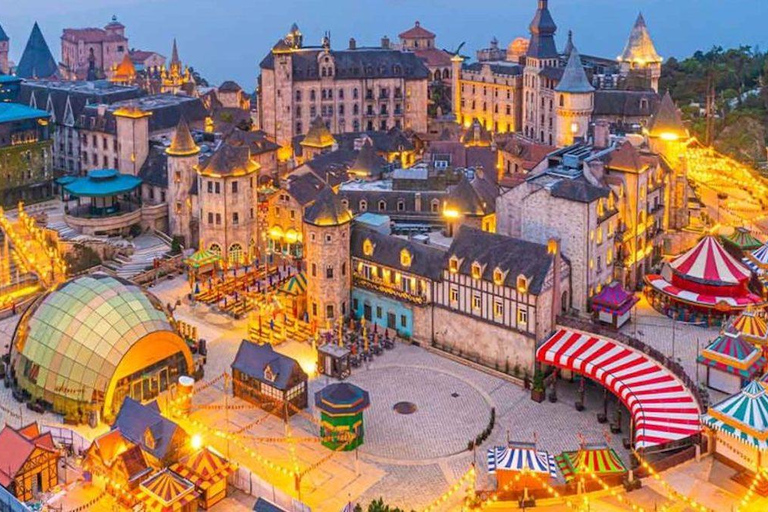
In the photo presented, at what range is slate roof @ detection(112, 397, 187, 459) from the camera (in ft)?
168

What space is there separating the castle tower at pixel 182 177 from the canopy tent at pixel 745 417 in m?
55.2

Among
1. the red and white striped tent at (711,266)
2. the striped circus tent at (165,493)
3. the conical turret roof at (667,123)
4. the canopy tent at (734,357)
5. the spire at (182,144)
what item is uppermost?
the conical turret roof at (667,123)

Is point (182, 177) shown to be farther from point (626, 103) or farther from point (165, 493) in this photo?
point (626, 103)

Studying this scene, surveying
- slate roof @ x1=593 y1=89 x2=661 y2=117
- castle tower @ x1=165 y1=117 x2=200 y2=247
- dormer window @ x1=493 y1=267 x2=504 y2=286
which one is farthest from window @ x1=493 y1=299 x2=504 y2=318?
slate roof @ x1=593 y1=89 x2=661 y2=117

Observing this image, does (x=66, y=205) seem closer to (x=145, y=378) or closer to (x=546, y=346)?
(x=145, y=378)

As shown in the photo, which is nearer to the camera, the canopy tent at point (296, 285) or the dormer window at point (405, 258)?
the dormer window at point (405, 258)

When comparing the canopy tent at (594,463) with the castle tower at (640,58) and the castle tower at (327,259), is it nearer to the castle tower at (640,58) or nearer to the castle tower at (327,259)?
the castle tower at (327,259)

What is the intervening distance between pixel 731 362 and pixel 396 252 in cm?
2428

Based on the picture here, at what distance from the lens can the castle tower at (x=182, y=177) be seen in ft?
293

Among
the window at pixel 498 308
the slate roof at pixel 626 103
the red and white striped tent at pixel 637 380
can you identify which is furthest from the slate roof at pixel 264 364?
Answer: the slate roof at pixel 626 103

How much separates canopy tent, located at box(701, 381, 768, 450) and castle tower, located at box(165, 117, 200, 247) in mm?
55193

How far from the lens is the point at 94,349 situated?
58906 mm

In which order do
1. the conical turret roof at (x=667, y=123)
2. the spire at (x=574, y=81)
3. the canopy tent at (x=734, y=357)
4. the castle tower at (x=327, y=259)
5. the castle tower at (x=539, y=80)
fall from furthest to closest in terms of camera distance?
the castle tower at (x=539, y=80) → the spire at (x=574, y=81) → the conical turret roof at (x=667, y=123) → the castle tower at (x=327, y=259) → the canopy tent at (x=734, y=357)

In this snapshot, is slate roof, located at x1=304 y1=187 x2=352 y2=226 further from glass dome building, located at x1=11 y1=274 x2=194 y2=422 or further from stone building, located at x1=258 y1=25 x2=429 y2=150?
stone building, located at x1=258 y1=25 x2=429 y2=150
